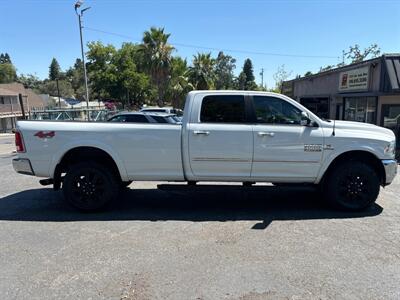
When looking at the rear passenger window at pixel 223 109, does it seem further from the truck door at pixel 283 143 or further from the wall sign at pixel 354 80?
the wall sign at pixel 354 80

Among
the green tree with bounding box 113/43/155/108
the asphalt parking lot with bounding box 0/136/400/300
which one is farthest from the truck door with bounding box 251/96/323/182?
the green tree with bounding box 113/43/155/108

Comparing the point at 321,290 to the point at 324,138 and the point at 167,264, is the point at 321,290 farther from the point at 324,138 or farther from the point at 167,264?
the point at 324,138

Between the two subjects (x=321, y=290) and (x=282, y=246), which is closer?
(x=321, y=290)

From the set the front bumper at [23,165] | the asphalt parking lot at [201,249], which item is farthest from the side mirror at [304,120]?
the front bumper at [23,165]

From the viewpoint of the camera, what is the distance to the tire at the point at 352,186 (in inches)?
213

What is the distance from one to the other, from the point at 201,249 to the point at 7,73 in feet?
382

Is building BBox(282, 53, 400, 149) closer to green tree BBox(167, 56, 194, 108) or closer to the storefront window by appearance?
the storefront window

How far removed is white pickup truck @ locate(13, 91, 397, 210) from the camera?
5277 mm

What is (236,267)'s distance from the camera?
3.73m

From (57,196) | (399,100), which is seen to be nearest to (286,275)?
(57,196)

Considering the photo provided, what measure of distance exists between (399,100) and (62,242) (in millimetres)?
14022

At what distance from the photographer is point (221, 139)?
5258 millimetres

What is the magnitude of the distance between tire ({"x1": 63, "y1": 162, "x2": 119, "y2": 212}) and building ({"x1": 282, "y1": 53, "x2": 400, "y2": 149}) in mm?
11576

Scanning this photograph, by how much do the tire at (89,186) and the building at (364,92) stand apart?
38.0 ft
